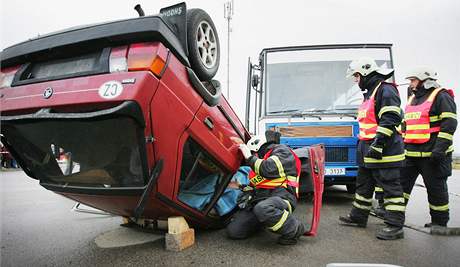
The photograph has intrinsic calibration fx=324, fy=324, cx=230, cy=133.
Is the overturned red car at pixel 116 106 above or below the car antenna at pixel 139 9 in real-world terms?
below

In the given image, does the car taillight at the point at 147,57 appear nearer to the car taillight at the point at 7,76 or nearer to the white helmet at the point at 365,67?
the car taillight at the point at 7,76

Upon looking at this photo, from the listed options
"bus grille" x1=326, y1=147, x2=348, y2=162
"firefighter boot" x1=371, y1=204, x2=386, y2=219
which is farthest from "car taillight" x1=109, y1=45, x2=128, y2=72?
"firefighter boot" x1=371, y1=204, x2=386, y2=219

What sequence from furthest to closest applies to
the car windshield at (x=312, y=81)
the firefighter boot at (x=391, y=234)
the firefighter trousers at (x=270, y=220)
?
1. the car windshield at (x=312, y=81)
2. the firefighter boot at (x=391, y=234)
3. the firefighter trousers at (x=270, y=220)

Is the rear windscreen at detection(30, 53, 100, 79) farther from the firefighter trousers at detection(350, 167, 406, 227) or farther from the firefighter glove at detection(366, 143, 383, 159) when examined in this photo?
the firefighter trousers at detection(350, 167, 406, 227)

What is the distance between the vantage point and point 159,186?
226 centimetres

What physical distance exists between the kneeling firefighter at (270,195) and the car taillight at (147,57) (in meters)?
1.35

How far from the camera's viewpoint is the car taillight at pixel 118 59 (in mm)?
1926

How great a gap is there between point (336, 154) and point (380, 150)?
1.56 metres

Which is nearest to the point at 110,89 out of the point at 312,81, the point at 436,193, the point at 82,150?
the point at 82,150

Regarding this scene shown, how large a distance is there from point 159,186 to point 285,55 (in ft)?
11.6

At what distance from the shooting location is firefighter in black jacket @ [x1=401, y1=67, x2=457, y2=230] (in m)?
3.29

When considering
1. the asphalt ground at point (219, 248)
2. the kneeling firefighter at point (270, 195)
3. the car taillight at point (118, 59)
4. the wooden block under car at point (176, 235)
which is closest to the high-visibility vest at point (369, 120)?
the kneeling firefighter at point (270, 195)

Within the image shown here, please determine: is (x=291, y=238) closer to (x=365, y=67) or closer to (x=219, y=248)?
(x=219, y=248)

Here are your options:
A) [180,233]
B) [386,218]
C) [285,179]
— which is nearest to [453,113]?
[386,218]
